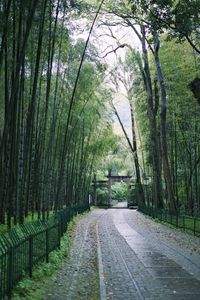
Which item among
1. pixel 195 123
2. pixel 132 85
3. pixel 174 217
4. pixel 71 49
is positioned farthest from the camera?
pixel 132 85

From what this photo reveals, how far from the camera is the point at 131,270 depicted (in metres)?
8.29

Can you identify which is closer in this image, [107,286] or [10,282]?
[10,282]

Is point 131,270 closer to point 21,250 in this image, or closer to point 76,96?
point 21,250

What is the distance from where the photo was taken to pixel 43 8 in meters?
9.41

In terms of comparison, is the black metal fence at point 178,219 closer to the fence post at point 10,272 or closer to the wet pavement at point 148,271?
the wet pavement at point 148,271

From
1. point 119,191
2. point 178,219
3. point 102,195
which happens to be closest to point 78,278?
point 178,219

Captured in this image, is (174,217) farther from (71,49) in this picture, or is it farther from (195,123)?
(71,49)

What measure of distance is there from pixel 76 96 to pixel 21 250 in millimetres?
12930

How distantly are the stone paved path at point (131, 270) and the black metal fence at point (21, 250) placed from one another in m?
0.50

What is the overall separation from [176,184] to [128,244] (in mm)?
14777

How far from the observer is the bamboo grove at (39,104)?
30.1 ft

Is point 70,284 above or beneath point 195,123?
beneath

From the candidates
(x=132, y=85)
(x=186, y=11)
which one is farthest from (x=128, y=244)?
(x=132, y=85)

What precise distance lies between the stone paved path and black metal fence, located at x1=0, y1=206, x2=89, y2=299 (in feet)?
1.64
